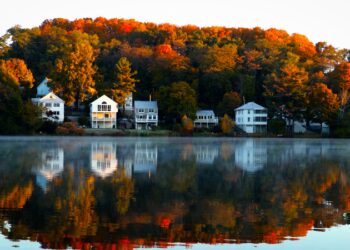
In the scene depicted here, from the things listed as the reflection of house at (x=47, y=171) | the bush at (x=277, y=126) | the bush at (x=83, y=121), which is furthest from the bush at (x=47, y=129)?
the reflection of house at (x=47, y=171)

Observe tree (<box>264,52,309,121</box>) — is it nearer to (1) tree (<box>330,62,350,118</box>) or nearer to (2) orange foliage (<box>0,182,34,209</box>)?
(1) tree (<box>330,62,350,118</box>)

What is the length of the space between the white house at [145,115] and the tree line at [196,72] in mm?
1385

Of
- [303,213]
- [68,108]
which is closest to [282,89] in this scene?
[68,108]

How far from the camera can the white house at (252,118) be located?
79062mm

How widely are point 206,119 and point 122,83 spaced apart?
562 inches

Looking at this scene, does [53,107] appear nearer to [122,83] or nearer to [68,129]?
[68,129]

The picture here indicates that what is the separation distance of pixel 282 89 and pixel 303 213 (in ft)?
218

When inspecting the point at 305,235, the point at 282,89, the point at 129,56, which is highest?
the point at 129,56

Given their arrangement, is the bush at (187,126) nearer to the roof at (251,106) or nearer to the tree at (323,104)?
the roof at (251,106)

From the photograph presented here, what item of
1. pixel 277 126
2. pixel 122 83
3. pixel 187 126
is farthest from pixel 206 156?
pixel 122 83

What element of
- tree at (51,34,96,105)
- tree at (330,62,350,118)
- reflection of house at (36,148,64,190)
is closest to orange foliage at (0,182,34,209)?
reflection of house at (36,148,64,190)

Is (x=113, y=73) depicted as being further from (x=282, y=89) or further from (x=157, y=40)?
(x=282, y=89)

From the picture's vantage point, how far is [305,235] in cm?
1036

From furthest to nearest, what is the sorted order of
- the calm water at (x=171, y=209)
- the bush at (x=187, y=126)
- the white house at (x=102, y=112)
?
the white house at (x=102, y=112)
the bush at (x=187, y=126)
the calm water at (x=171, y=209)
